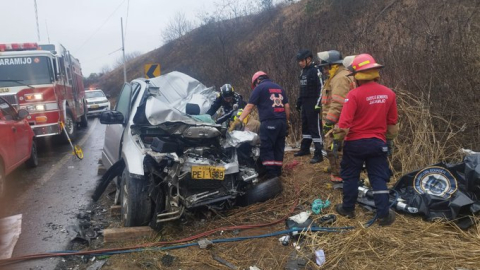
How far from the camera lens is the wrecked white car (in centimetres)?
371

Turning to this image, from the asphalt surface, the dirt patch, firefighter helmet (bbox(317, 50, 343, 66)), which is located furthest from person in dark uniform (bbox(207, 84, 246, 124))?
the asphalt surface

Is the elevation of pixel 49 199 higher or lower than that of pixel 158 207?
lower

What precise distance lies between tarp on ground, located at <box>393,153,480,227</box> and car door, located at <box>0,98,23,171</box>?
19.2 ft

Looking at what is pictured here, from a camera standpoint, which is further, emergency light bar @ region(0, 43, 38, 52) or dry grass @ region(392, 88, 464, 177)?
emergency light bar @ region(0, 43, 38, 52)

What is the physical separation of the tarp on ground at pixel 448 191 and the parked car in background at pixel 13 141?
577 centimetres

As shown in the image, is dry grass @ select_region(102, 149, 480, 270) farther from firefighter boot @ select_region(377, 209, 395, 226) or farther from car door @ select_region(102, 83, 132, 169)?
car door @ select_region(102, 83, 132, 169)

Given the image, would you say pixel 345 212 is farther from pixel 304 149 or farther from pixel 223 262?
pixel 304 149

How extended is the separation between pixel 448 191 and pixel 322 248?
1595 millimetres

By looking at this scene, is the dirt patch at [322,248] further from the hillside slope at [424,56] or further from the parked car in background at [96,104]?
the parked car in background at [96,104]

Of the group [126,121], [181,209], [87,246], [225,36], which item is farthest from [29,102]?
[225,36]

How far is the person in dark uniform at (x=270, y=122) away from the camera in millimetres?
4906

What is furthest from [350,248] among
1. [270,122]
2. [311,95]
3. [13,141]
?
[13,141]

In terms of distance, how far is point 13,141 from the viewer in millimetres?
5965

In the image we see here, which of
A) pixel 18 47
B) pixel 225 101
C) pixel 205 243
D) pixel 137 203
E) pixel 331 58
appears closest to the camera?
pixel 205 243
